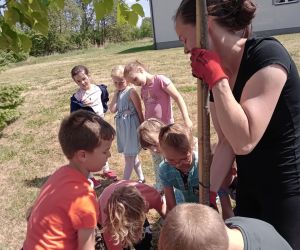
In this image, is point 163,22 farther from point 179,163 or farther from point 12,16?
point 12,16

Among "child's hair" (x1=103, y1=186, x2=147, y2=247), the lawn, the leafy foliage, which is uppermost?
"child's hair" (x1=103, y1=186, x2=147, y2=247)

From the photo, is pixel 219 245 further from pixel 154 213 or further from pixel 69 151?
pixel 154 213

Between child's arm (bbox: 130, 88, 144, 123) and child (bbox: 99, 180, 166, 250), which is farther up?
child's arm (bbox: 130, 88, 144, 123)

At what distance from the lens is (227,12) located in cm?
150

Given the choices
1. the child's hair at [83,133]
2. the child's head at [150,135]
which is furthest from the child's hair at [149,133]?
the child's hair at [83,133]

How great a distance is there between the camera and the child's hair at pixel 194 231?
1.25 metres

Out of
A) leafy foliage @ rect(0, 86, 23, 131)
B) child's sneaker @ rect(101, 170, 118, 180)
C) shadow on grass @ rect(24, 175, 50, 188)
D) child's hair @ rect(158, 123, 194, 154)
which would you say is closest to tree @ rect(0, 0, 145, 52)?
child's hair @ rect(158, 123, 194, 154)

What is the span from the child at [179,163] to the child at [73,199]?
1.75 ft

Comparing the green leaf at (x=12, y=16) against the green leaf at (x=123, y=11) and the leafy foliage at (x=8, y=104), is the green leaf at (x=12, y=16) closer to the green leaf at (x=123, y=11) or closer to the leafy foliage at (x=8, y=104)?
the green leaf at (x=123, y=11)

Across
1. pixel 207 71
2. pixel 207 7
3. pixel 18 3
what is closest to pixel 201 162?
pixel 207 71

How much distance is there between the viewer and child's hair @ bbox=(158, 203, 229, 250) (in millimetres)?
1250

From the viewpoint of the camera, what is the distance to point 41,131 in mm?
7602

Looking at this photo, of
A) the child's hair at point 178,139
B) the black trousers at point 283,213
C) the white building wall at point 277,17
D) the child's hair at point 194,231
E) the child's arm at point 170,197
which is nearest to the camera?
the child's hair at point 194,231

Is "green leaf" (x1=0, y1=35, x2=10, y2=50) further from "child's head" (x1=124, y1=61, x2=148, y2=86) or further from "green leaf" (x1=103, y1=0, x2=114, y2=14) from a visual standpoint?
"child's head" (x1=124, y1=61, x2=148, y2=86)
